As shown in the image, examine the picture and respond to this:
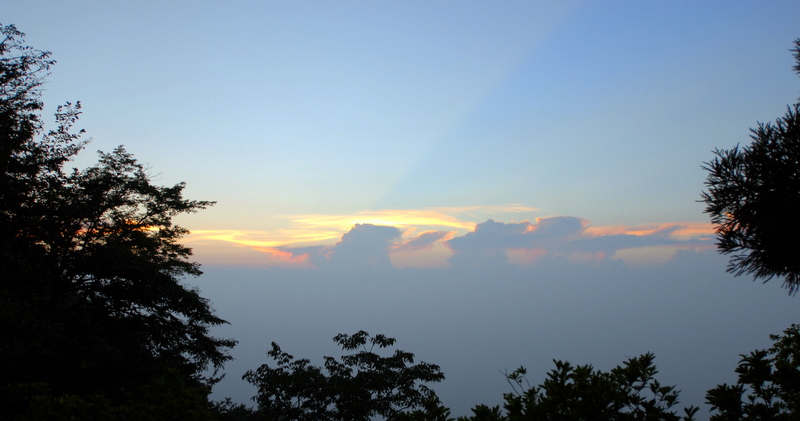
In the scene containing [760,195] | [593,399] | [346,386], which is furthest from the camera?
[346,386]

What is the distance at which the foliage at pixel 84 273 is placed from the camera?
43.4ft

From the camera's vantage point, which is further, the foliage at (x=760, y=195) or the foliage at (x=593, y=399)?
the foliage at (x=760, y=195)

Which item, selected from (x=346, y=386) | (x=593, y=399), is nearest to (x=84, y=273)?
(x=346, y=386)

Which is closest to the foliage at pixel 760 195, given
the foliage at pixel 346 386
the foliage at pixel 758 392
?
the foliage at pixel 758 392

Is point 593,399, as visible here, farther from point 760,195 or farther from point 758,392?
point 760,195

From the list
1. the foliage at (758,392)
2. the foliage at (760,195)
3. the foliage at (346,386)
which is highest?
the foliage at (760,195)

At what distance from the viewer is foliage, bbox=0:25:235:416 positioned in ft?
43.4

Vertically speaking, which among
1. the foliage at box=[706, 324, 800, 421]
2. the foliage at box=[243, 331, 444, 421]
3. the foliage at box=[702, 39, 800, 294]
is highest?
the foliage at box=[702, 39, 800, 294]

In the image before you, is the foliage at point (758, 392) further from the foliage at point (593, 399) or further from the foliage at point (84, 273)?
the foliage at point (84, 273)

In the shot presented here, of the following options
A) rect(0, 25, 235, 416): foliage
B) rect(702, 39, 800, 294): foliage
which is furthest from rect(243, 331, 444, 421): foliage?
rect(702, 39, 800, 294): foliage

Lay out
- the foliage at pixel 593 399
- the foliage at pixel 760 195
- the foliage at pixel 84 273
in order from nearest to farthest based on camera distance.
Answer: the foliage at pixel 593 399, the foliage at pixel 760 195, the foliage at pixel 84 273

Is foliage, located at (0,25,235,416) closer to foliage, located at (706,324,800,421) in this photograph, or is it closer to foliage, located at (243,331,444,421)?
foliage, located at (243,331,444,421)

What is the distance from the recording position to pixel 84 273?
61.3 feet

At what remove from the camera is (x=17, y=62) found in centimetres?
1426
